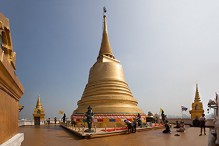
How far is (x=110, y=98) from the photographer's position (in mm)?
30328

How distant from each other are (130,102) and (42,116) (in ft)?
75.9

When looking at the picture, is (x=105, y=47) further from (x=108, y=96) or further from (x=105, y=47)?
(x=108, y=96)

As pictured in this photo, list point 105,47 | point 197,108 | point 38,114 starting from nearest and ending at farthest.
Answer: point 105,47
point 197,108
point 38,114

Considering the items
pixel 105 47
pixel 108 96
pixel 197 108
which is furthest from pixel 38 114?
pixel 197 108

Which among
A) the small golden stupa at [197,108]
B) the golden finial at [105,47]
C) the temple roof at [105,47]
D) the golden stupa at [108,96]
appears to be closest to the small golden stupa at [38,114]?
the golden stupa at [108,96]

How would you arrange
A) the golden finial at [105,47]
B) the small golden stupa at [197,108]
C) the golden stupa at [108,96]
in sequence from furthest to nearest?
the small golden stupa at [197,108], the golden finial at [105,47], the golden stupa at [108,96]

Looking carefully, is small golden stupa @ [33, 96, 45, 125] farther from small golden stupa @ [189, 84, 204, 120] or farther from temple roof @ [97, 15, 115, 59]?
small golden stupa @ [189, 84, 204, 120]

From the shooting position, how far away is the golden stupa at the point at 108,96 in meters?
28.1

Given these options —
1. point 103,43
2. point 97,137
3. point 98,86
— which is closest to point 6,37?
point 97,137

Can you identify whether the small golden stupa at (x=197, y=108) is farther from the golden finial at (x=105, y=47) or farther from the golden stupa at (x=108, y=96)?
the golden finial at (x=105, y=47)

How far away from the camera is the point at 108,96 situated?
30625 millimetres

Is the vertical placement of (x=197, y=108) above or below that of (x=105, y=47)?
below

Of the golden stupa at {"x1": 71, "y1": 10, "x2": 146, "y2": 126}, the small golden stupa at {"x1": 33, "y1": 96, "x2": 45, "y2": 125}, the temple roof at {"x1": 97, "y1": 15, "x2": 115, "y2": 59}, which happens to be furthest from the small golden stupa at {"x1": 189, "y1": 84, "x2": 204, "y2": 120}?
the small golden stupa at {"x1": 33, "y1": 96, "x2": 45, "y2": 125}

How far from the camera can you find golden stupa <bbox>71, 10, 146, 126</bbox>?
28059mm
